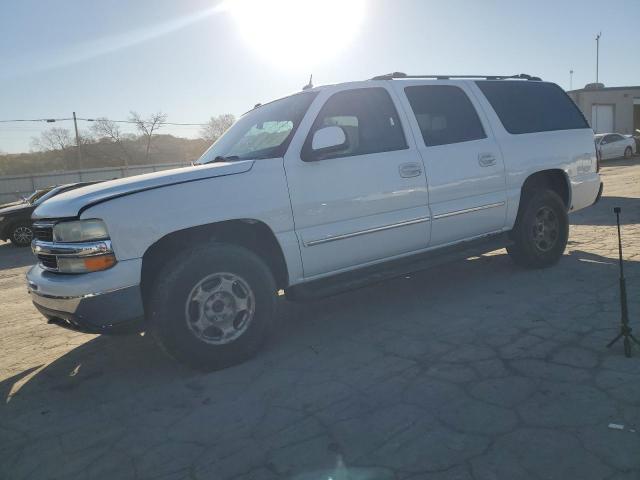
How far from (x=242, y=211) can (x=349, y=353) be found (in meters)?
1.28

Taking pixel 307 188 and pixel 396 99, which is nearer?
pixel 307 188

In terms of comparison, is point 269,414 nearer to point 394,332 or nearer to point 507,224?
point 394,332

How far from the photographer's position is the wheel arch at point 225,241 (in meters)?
3.38

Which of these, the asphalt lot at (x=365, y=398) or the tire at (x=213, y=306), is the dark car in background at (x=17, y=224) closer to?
the asphalt lot at (x=365, y=398)

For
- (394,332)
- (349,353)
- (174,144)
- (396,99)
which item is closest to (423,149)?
(396,99)

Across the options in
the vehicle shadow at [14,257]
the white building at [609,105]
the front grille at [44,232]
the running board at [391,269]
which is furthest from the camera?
the white building at [609,105]

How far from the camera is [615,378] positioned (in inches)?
111

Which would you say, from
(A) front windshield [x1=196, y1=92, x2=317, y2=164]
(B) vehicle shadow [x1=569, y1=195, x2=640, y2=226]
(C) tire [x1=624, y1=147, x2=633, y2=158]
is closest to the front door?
(A) front windshield [x1=196, y1=92, x2=317, y2=164]

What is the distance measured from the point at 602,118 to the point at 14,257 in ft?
141

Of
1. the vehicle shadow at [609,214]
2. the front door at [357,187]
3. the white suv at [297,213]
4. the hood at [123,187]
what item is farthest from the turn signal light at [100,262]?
the vehicle shadow at [609,214]

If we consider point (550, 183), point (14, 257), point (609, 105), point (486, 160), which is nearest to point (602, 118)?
point (609, 105)

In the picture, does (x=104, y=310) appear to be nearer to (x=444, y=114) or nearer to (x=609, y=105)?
(x=444, y=114)

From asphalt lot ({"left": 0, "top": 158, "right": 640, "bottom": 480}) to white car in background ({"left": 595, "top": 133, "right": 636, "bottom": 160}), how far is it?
24068mm

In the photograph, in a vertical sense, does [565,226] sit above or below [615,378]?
above
